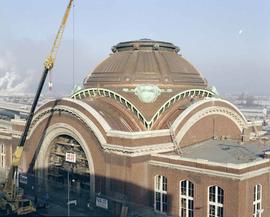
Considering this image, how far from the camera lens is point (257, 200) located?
119 ft

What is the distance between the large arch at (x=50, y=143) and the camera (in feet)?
142

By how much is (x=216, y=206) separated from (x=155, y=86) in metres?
16.4

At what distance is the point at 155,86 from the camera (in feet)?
155

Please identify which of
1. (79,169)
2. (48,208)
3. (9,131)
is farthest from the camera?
(9,131)

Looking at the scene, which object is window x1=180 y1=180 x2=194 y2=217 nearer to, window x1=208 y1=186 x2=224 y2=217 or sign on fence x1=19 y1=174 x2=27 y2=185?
window x1=208 y1=186 x2=224 y2=217

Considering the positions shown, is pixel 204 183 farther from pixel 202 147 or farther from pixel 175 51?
pixel 175 51

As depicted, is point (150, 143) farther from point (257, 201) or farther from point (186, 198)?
point (257, 201)

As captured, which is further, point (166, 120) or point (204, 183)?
point (166, 120)

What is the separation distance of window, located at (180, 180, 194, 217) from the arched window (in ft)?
6.29

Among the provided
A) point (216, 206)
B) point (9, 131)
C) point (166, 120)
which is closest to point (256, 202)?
point (216, 206)

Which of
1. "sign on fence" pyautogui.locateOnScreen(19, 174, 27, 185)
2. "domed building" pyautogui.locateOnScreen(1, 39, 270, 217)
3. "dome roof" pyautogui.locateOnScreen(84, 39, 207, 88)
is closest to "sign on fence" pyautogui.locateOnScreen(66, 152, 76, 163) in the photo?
"domed building" pyautogui.locateOnScreen(1, 39, 270, 217)

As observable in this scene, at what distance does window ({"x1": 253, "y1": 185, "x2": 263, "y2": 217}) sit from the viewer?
3603 cm

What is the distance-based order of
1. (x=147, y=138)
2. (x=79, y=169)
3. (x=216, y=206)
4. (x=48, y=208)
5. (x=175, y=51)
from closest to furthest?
(x=216, y=206), (x=147, y=138), (x=48, y=208), (x=79, y=169), (x=175, y=51)

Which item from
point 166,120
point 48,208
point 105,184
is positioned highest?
point 166,120
